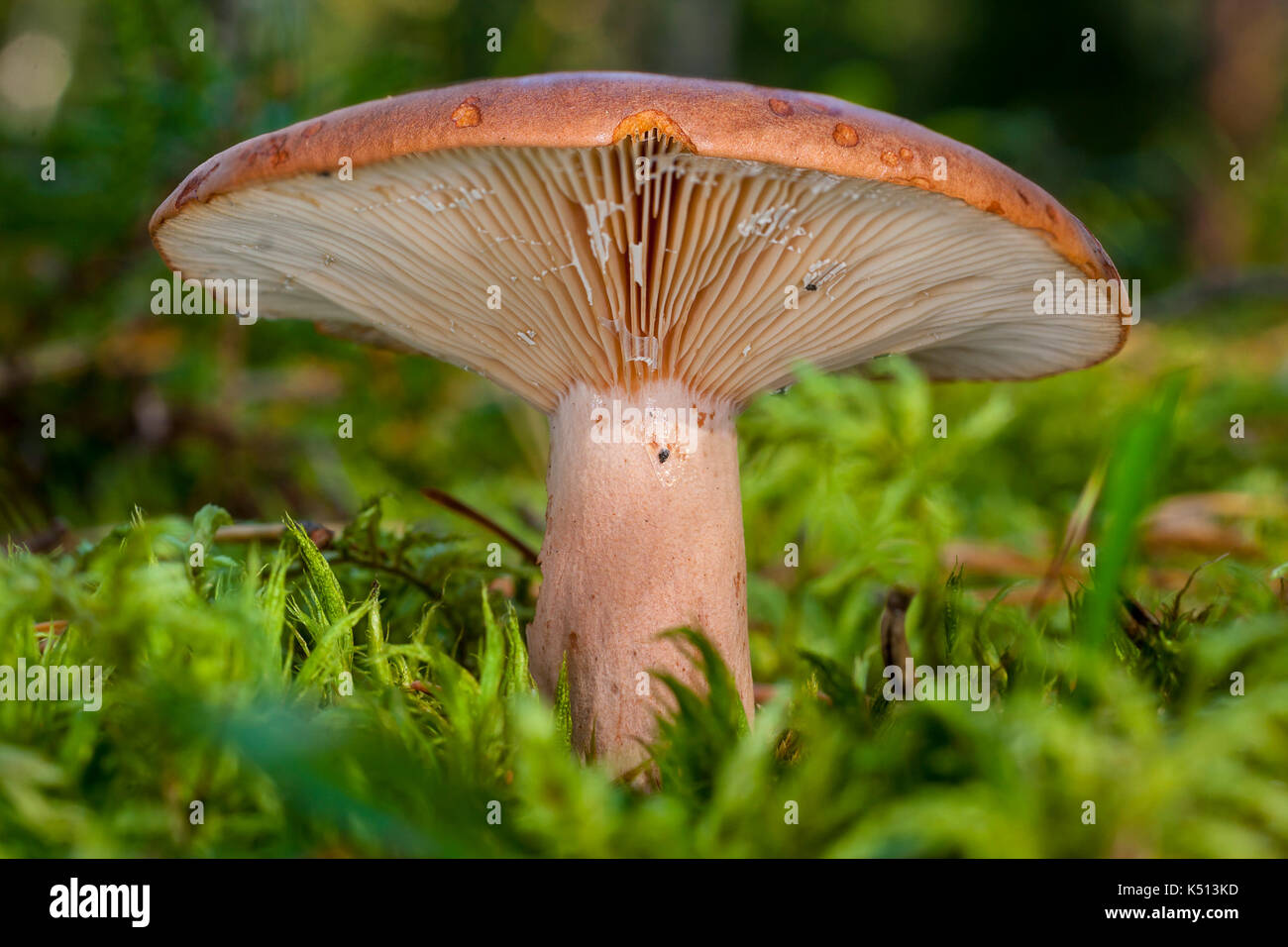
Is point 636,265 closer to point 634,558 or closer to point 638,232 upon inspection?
point 638,232

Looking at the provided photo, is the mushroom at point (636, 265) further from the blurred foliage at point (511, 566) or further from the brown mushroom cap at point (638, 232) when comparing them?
the blurred foliage at point (511, 566)

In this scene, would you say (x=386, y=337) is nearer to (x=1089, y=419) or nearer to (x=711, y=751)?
(x=711, y=751)

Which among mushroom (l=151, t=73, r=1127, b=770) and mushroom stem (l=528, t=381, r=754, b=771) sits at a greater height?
mushroom (l=151, t=73, r=1127, b=770)

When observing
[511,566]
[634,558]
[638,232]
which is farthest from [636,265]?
[511,566]

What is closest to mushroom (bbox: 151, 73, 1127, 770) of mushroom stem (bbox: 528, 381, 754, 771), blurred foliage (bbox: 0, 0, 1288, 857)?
mushroom stem (bbox: 528, 381, 754, 771)

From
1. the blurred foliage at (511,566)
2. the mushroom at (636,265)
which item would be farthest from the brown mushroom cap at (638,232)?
the blurred foliage at (511,566)

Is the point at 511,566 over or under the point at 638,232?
under

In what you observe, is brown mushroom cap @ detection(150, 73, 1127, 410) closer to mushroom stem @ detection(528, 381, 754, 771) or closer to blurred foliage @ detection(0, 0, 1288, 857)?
mushroom stem @ detection(528, 381, 754, 771)
